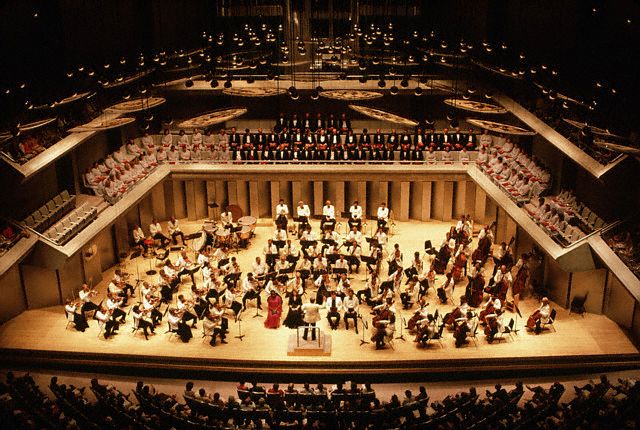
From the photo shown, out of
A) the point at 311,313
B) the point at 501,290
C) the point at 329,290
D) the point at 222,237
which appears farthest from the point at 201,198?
the point at 501,290

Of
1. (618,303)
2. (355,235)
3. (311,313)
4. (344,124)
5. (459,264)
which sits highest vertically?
(344,124)

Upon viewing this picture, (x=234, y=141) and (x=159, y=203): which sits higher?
(x=234, y=141)

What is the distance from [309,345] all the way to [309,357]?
0.84ft

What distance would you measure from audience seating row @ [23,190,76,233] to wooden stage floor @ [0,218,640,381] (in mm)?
2311

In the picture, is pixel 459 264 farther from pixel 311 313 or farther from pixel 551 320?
pixel 311 313

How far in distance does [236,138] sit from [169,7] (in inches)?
208

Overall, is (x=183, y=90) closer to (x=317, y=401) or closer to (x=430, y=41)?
(x=430, y=41)

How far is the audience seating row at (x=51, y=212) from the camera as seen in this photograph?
16312mm

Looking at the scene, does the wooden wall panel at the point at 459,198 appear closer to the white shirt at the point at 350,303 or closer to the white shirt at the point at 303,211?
Answer: the white shirt at the point at 303,211

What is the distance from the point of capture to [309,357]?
14508 mm

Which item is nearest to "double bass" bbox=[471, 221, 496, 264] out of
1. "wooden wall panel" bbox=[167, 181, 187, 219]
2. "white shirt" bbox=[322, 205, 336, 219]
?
"white shirt" bbox=[322, 205, 336, 219]

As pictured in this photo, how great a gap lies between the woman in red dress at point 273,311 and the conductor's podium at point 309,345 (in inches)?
29.3

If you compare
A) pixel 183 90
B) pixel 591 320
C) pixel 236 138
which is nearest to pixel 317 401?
pixel 591 320

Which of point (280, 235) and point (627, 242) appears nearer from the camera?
point (627, 242)
